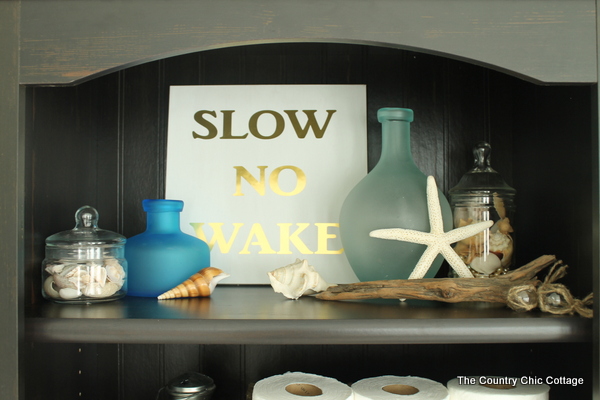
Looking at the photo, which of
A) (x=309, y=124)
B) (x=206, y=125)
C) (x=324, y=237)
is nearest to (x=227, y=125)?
(x=206, y=125)

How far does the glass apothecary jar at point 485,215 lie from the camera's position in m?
0.77

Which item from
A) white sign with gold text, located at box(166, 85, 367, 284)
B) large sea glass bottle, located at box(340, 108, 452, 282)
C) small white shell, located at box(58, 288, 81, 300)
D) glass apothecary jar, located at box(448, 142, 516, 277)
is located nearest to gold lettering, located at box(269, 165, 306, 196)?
white sign with gold text, located at box(166, 85, 367, 284)

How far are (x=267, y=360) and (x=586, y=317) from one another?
531mm

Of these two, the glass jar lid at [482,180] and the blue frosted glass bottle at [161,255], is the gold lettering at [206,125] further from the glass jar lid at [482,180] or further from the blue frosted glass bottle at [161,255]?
the glass jar lid at [482,180]

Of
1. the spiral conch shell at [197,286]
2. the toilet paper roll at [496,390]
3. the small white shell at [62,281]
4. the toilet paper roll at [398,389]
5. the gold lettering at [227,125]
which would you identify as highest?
the gold lettering at [227,125]

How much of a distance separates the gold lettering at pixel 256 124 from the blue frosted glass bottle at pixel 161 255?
197 millimetres

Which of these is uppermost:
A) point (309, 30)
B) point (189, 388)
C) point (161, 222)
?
point (309, 30)

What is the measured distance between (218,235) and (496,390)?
504mm

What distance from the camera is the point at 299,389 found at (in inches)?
28.0

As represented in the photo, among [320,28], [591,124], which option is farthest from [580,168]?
[320,28]

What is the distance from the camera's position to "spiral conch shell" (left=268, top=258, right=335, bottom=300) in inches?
29.4

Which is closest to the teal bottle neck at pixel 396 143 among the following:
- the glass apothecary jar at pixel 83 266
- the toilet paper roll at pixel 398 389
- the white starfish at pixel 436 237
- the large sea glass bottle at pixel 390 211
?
the large sea glass bottle at pixel 390 211

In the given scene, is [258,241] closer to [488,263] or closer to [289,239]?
[289,239]

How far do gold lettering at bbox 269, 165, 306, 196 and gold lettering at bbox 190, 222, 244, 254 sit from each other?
0.09 m
